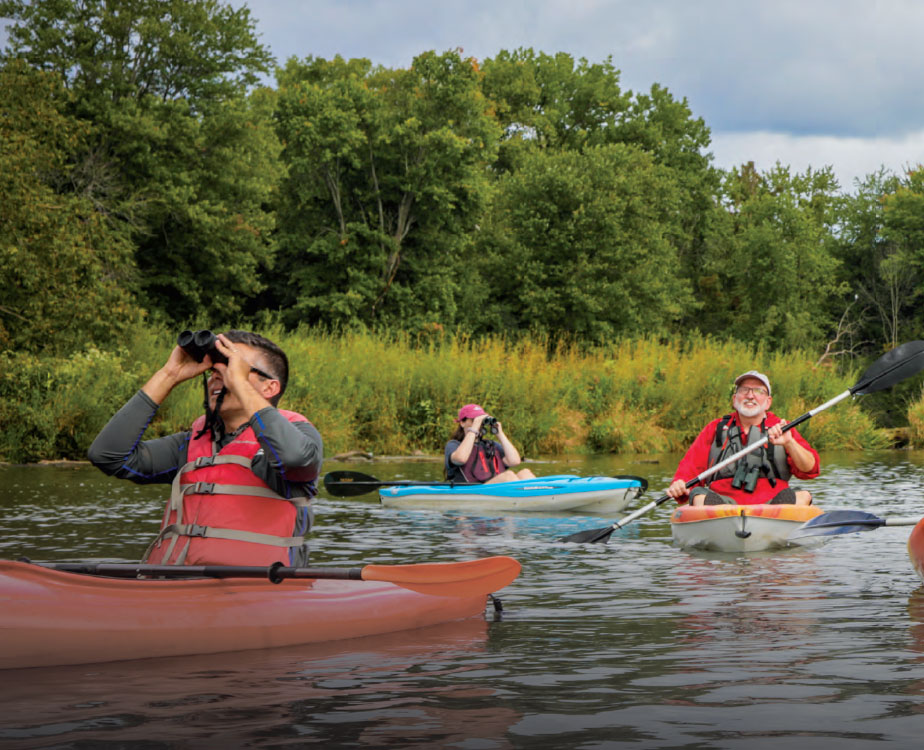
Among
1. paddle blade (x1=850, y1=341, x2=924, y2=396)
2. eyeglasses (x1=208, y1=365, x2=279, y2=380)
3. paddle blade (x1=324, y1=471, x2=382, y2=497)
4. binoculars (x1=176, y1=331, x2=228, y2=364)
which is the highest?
paddle blade (x1=850, y1=341, x2=924, y2=396)

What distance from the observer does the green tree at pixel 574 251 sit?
111 ft

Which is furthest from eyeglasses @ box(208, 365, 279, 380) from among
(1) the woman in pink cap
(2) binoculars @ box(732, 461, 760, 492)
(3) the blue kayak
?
(3) the blue kayak

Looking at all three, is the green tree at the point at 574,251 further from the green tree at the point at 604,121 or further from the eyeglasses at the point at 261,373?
the eyeglasses at the point at 261,373

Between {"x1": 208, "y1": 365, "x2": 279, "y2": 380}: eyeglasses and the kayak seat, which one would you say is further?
A: the kayak seat

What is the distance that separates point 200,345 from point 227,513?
0.73m

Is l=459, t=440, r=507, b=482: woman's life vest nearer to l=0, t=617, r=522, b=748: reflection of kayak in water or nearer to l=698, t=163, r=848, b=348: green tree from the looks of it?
l=0, t=617, r=522, b=748: reflection of kayak in water

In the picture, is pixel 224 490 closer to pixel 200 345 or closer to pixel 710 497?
pixel 200 345

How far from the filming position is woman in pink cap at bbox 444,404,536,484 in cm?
1149

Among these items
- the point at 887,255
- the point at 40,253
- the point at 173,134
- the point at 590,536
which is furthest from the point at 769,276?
the point at 590,536

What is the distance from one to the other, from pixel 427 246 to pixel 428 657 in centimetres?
2767

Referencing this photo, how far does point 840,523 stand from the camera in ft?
25.1

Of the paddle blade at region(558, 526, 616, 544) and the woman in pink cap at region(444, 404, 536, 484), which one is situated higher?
the woman in pink cap at region(444, 404, 536, 484)

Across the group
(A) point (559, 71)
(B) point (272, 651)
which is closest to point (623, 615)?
(B) point (272, 651)

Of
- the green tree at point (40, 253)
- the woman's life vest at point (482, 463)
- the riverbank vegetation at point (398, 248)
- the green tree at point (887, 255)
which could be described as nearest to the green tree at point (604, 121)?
the riverbank vegetation at point (398, 248)
